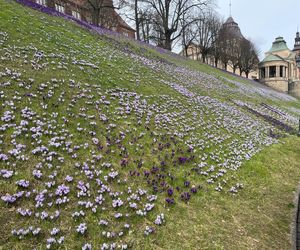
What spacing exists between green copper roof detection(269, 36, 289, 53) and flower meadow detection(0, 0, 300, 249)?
88.1m

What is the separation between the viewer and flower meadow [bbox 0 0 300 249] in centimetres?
539

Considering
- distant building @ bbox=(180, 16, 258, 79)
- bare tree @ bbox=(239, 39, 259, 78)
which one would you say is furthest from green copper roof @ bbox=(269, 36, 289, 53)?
bare tree @ bbox=(239, 39, 259, 78)

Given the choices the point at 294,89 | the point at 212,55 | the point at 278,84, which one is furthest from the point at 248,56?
the point at 294,89

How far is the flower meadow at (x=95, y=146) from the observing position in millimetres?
5387

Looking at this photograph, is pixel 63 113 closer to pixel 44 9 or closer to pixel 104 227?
pixel 104 227

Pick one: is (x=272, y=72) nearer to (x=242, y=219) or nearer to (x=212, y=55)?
(x=212, y=55)

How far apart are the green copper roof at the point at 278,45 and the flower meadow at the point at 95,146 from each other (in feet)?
289

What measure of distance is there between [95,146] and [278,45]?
330 ft

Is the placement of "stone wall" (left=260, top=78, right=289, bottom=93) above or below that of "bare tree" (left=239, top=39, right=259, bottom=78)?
below

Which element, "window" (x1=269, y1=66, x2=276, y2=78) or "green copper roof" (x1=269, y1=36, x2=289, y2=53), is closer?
"window" (x1=269, y1=66, x2=276, y2=78)

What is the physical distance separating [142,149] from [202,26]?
54.3 meters

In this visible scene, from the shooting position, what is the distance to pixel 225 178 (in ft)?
28.9

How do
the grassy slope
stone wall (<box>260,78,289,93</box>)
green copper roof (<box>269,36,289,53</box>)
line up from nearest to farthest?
the grassy slope
stone wall (<box>260,78,289,93</box>)
green copper roof (<box>269,36,289,53</box>)

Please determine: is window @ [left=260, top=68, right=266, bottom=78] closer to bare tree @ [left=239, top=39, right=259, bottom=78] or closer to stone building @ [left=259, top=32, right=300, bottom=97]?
stone building @ [left=259, top=32, right=300, bottom=97]
